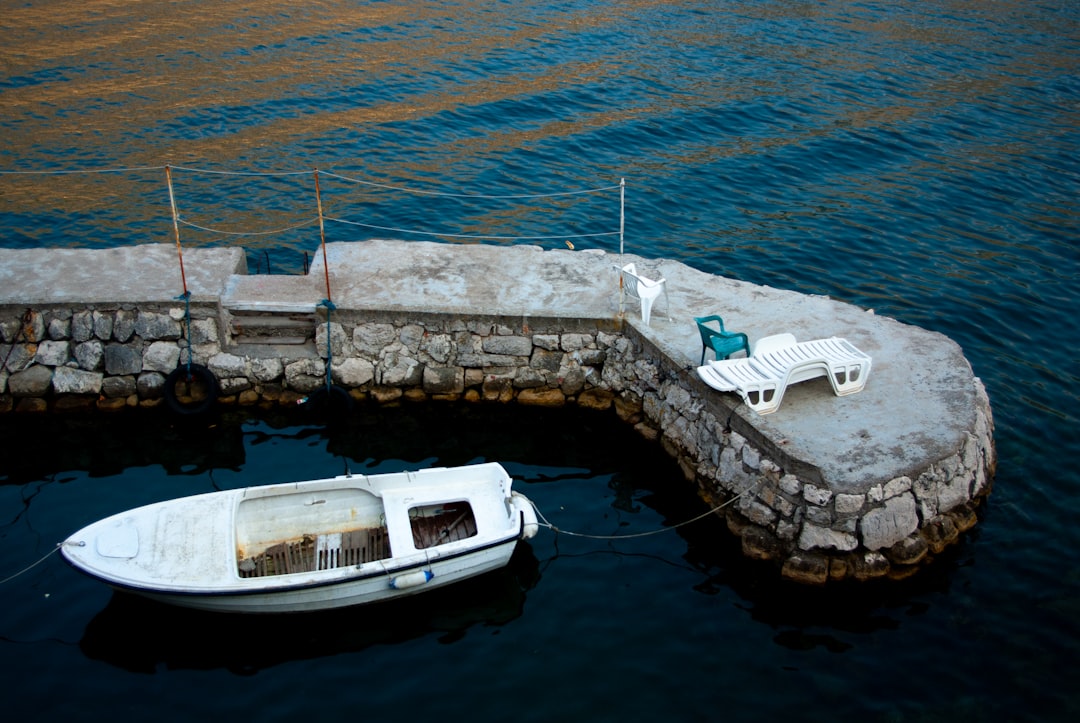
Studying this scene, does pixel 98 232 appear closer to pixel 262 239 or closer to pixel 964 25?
pixel 262 239

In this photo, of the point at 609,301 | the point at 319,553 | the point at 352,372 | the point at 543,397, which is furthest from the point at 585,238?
the point at 319,553

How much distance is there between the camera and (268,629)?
11.3 meters

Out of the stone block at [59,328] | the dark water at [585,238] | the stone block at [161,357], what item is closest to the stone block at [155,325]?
the stone block at [161,357]

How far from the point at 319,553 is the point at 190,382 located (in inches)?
177

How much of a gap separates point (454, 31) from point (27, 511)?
22808mm

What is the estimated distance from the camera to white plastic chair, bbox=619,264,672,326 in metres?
14.6

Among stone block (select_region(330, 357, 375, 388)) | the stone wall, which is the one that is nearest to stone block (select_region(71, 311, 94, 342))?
the stone wall

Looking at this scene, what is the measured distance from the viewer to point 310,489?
12383 mm

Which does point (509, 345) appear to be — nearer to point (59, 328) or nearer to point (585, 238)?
point (585, 238)

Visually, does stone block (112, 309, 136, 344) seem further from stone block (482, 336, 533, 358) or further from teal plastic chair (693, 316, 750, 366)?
teal plastic chair (693, 316, 750, 366)

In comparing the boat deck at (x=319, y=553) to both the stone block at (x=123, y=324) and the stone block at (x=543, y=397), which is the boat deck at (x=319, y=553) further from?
the stone block at (x=123, y=324)

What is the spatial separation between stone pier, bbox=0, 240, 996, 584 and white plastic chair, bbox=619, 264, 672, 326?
226 millimetres

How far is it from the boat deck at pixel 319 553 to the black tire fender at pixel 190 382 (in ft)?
12.2

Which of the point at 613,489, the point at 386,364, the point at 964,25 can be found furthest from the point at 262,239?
the point at 964,25
